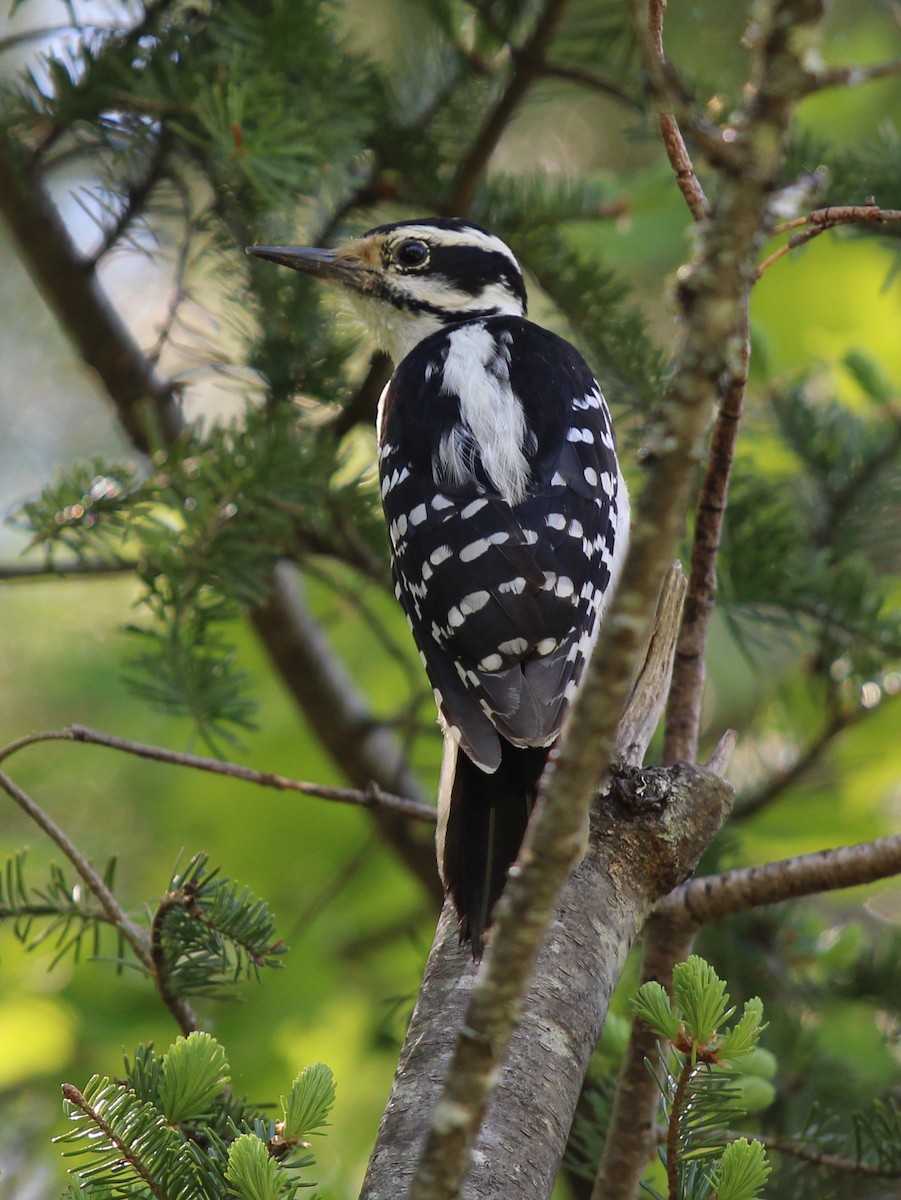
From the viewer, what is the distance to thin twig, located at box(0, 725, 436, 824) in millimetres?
1809

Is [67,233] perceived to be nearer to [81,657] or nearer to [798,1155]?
[81,657]

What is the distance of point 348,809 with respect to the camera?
3311 mm

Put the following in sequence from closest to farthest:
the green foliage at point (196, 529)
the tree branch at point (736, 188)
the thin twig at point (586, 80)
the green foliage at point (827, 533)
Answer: the tree branch at point (736, 188)
the green foliage at point (196, 529)
the green foliage at point (827, 533)
the thin twig at point (586, 80)

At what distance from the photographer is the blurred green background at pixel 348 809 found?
263cm

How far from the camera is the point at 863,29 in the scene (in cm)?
427

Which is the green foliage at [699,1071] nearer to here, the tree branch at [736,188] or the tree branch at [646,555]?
the tree branch at [646,555]

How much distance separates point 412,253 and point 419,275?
0.26 feet

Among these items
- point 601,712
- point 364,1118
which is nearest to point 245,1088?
point 364,1118

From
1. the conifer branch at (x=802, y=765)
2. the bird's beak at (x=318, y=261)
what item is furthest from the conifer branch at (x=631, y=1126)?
the bird's beak at (x=318, y=261)

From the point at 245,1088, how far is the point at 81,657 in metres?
1.67

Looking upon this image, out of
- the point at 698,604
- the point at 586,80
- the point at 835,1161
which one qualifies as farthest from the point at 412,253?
the point at 835,1161

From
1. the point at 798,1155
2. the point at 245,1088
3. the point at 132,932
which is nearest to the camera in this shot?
the point at 132,932

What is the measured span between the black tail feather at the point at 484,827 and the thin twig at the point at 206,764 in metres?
0.17

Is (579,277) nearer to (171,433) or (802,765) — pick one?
(171,433)
